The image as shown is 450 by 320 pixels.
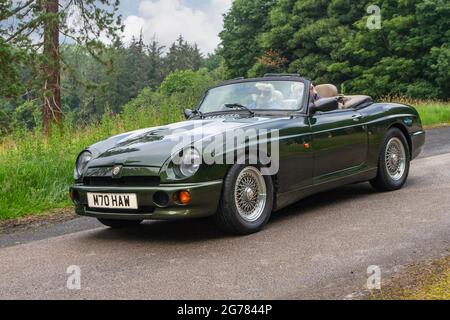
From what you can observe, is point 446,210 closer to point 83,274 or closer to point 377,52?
point 83,274

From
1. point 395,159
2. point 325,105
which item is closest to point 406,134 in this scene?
point 395,159

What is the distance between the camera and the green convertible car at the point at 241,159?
4.89 metres

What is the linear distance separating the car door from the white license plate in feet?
6.33

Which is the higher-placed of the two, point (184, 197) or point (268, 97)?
point (268, 97)

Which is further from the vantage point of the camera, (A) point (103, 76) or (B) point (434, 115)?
(A) point (103, 76)

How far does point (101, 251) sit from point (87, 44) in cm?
2057

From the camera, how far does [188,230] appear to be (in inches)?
219

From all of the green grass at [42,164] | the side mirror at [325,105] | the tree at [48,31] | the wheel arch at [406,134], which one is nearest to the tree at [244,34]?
the tree at [48,31]

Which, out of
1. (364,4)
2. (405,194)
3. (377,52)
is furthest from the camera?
(364,4)

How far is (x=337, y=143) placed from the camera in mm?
6176

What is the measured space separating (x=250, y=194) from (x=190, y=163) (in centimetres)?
66

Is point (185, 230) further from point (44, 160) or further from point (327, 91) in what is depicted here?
point (44, 160)

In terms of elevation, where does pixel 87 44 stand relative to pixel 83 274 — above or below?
above

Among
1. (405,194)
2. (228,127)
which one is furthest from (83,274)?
(405,194)
